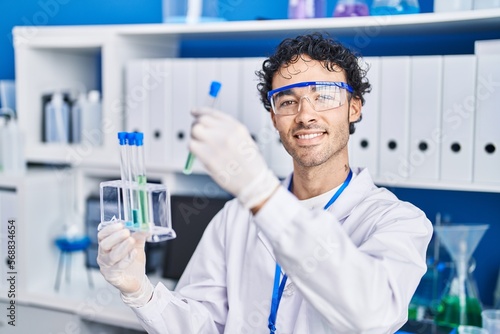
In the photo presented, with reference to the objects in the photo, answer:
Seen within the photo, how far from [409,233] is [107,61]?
49.1 inches

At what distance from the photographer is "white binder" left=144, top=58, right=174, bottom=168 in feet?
6.48

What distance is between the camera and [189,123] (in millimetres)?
1946

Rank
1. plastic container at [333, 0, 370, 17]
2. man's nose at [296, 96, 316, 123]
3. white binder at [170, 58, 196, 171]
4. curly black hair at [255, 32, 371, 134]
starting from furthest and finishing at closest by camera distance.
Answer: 1. white binder at [170, 58, 196, 171]
2. plastic container at [333, 0, 370, 17]
3. curly black hair at [255, 32, 371, 134]
4. man's nose at [296, 96, 316, 123]

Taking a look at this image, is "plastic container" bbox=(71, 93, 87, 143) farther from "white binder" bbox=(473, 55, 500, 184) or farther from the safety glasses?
"white binder" bbox=(473, 55, 500, 184)

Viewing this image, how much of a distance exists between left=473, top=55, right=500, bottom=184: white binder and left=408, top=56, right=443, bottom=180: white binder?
99mm

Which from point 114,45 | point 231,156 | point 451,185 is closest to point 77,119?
point 114,45

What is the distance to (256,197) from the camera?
3.18 ft

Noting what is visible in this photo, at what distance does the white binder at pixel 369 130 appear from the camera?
1.71m

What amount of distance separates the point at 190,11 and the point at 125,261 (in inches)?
41.9

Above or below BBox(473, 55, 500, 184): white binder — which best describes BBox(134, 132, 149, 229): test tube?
below

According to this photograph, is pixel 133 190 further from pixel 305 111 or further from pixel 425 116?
pixel 425 116

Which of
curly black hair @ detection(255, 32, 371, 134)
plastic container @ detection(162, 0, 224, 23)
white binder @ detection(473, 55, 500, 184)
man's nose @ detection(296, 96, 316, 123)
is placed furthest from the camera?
plastic container @ detection(162, 0, 224, 23)

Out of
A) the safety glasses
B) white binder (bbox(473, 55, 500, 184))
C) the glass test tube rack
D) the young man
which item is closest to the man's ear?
the young man

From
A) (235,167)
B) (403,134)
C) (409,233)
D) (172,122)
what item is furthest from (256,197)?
(172,122)
